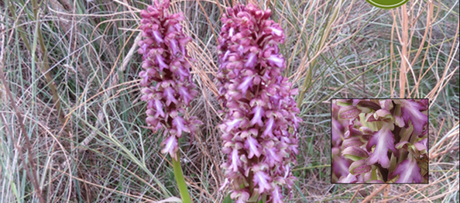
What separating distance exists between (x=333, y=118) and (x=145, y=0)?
1.74 feet

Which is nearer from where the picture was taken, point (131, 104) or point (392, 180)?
point (392, 180)

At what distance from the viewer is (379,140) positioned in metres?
0.67

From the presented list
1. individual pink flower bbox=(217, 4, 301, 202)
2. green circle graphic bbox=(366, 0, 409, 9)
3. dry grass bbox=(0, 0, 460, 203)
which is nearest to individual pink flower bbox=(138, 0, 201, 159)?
individual pink flower bbox=(217, 4, 301, 202)

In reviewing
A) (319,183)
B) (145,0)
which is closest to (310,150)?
(319,183)

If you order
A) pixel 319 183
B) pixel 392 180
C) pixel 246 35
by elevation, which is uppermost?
pixel 246 35

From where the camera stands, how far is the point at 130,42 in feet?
3.10

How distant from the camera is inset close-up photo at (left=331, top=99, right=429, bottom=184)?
0.67 metres

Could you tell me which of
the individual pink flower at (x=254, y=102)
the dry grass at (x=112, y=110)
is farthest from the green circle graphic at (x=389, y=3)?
the individual pink flower at (x=254, y=102)

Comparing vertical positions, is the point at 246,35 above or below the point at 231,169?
above

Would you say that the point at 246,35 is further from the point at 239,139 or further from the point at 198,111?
the point at 198,111

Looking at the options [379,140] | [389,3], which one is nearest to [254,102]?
[379,140]

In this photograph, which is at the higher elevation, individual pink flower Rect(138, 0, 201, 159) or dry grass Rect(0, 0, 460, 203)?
individual pink flower Rect(138, 0, 201, 159)

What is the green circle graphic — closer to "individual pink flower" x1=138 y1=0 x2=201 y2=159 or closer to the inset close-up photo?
the inset close-up photo

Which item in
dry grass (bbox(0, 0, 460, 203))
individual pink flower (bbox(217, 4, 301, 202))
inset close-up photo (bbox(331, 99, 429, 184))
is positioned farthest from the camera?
dry grass (bbox(0, 0, 460, 203))
